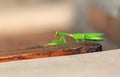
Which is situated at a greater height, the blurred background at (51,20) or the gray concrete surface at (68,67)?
the blurred background at (51,20)

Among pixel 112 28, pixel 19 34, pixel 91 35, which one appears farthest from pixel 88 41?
pixel 19 34

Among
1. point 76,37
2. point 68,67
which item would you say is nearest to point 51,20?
point 76,37

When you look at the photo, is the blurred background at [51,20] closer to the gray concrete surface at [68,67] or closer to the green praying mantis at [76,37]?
the green praying mantis at [76,37]

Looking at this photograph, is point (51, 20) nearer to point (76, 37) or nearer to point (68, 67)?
point (76, 37)

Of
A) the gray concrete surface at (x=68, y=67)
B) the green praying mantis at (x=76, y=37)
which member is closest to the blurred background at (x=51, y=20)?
the green praying mantis at (x=76, y=37)

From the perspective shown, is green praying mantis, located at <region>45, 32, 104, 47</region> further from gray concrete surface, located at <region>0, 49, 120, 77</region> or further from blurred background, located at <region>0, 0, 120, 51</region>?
gray concrete surface, located at <region>0, 49, 120, 77</region>

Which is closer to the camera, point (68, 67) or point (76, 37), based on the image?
point (68, 67)

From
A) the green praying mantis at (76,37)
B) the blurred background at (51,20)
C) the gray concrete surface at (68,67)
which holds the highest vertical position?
the blurred background at (51,20)
